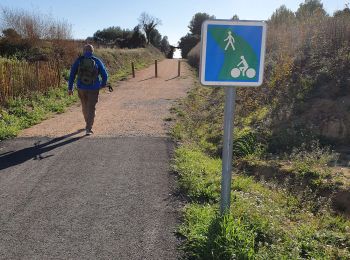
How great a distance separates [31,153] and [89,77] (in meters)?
2.11

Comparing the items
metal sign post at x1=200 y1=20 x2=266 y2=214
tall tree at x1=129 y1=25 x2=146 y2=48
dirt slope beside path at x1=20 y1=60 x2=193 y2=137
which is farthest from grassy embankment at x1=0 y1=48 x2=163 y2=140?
tall tree at x1=129 y1=25 x2=146 y2=48

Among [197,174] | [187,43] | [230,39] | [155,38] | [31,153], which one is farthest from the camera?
[155,38]

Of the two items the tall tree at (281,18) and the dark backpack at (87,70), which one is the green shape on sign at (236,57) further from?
the tall tree at (281,18)

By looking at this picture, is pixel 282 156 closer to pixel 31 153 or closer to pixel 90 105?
pixel 90 105

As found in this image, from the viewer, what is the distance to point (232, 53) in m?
3.31

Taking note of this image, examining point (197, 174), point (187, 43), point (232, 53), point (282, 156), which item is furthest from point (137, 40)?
point (232, 53)

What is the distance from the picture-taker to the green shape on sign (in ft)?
10.8

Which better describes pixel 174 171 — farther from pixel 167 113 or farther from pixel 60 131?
pixel 167 113

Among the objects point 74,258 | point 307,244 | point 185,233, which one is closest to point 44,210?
point 74,258

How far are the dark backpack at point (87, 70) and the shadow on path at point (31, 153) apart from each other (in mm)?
1193

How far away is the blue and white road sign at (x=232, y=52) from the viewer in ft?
10.7

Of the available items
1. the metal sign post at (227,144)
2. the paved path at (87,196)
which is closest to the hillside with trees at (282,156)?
the metal sign post at (227,144)

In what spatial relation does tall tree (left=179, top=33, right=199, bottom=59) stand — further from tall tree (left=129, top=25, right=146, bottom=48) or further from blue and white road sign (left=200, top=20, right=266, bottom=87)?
blue and white road sign (left=200, top=20, right=266, bottom=87)

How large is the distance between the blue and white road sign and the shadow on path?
401 centimetres
